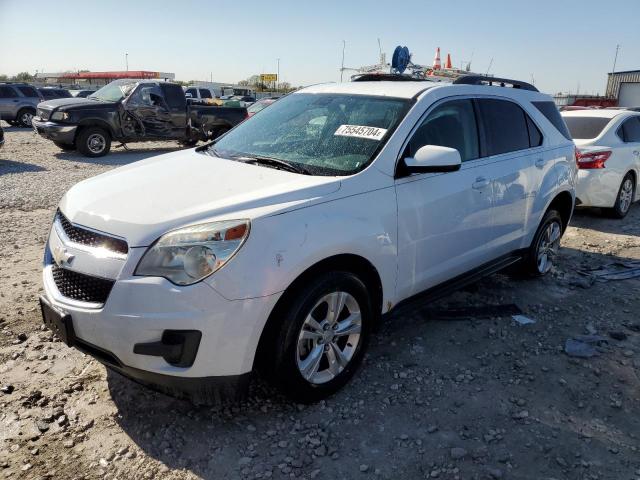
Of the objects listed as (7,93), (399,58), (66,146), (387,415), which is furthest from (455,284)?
(7,93)

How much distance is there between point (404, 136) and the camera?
3.36 m

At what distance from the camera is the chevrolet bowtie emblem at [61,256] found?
268 cm

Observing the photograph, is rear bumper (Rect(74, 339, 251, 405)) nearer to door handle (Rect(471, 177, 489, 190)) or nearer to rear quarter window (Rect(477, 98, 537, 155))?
door handle (Rect(471, 177, 489, 190))

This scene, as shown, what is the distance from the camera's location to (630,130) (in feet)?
27.1

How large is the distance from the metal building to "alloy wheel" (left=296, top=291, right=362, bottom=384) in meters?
33.3

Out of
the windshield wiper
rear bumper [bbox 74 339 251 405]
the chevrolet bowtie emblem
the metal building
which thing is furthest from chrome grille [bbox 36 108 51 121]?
the metal building

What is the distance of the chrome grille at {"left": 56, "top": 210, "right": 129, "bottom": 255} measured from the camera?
253 centimetres

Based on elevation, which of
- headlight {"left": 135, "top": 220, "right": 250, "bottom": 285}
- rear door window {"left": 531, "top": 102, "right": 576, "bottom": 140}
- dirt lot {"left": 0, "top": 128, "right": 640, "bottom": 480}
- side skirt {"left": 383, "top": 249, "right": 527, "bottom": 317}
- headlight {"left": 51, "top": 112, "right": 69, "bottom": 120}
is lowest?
dirt lot {"left": 0, "top": 128, "right": 640, "bottom": 480}

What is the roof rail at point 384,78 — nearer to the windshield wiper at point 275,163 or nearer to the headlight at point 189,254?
the windshield wiper at point 275,163

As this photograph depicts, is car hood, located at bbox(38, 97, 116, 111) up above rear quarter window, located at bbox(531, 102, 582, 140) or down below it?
below

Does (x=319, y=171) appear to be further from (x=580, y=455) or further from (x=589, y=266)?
(x=589, y=266)

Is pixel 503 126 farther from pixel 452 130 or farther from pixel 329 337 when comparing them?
pixel 329 337

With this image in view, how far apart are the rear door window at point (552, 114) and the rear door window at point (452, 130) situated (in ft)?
4.22

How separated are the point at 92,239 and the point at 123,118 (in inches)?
472
